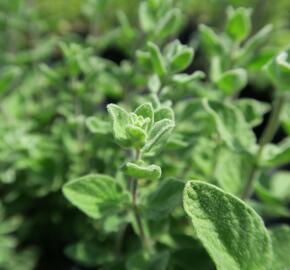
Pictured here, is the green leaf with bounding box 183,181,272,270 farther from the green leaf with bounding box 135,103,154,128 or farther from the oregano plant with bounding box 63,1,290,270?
the green leaf with bounding box 135,103,154,128

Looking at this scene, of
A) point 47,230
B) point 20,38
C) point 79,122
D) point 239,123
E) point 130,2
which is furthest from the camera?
point 130,2

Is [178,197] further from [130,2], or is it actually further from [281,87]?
[130,2]

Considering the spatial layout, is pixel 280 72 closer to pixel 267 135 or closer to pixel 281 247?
pixel 267 135

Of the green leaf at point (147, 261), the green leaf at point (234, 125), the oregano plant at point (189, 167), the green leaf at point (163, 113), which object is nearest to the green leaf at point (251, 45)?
the oregano plant at point (189, 167)

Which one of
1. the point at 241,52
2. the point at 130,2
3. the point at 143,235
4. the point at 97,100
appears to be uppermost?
the point at 130,2

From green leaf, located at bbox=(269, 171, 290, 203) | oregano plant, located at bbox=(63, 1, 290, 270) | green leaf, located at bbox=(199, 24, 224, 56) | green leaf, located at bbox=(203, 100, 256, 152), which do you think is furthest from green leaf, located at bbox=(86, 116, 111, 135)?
green leaf, located at bbox=(269, 171, 290, 203)

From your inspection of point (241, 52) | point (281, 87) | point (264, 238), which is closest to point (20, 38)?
point (241, 52)

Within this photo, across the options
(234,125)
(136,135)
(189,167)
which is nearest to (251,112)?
(234,125)
